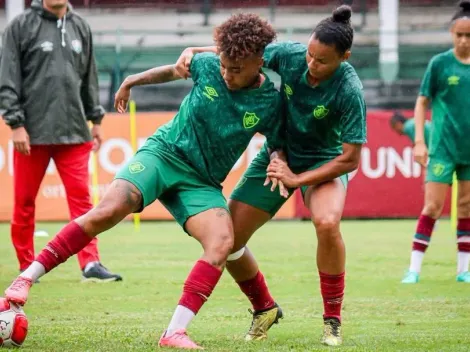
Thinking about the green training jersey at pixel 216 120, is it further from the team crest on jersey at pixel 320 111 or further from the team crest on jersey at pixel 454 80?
the team crest on jersey at pixel 454 80

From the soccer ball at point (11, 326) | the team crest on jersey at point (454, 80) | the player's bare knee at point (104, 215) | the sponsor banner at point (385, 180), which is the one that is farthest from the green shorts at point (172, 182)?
the sponsor banner at point (385, 180)

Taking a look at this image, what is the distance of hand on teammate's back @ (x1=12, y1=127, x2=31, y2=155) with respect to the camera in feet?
29.4

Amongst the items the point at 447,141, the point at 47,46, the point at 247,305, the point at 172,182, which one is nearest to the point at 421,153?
the point at 447,141

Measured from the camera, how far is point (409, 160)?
17.7m

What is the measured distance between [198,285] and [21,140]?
3723 mm

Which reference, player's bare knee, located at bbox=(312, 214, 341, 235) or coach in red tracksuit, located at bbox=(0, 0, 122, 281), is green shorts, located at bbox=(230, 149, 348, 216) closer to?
player's bare knee, located at bbox=(312, 214, 341, 235)

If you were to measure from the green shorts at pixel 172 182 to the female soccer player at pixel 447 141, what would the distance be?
355cm

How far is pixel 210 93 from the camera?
6.01 metres

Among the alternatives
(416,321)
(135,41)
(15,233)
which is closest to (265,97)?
(416,321)

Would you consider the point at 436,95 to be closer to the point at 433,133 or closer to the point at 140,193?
the point at 433,133

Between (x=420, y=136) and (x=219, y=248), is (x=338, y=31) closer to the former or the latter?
(x=219, y=248)

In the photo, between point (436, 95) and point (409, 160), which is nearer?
point (436, 95)

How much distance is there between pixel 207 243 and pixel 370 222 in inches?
453

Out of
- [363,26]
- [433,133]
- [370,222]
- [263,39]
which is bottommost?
[370,222]
